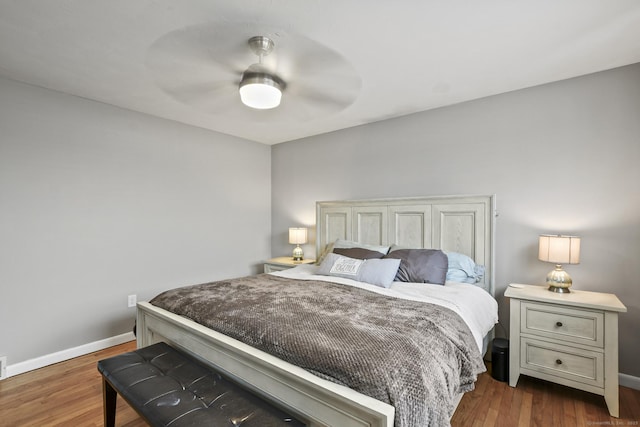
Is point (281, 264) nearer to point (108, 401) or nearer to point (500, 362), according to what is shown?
point (108, 401)

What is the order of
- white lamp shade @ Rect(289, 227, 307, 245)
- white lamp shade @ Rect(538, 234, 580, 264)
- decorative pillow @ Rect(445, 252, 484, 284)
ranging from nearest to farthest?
1. white lamp shade @ Rect(538, 234, 580, 264)
2. decorative pillow @ Rect(445, 252, 484, 284)
3. white lamp shade @ Rect(289, 227, 307, 245)


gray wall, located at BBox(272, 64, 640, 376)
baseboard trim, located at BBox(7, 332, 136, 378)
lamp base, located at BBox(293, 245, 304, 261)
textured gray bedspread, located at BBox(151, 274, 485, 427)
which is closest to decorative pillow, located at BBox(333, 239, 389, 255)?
gray wall, located at BBox(272, 64, 640, 376)

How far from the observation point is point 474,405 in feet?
6.76

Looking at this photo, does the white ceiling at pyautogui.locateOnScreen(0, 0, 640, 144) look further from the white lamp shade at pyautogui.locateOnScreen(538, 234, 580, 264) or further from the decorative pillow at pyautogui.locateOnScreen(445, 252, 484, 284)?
the decorative pillow at pyautogui.locateOnScreen(445, 252, 484, 284)

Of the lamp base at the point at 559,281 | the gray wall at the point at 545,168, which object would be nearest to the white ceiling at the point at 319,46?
the gray wall at the point at 545,168

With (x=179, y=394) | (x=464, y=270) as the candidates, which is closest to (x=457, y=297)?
(x=464, y=270)

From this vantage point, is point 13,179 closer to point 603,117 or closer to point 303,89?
point 303,89

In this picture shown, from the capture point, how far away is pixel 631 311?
225 cm

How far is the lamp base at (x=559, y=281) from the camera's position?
2.28m

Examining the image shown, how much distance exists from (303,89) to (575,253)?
248cm

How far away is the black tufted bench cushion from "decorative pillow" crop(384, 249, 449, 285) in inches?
64.7

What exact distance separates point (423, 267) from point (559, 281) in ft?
3.25

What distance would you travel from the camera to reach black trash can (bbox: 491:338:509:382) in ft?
7.75

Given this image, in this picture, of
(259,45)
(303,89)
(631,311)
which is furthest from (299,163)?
(631,311)
